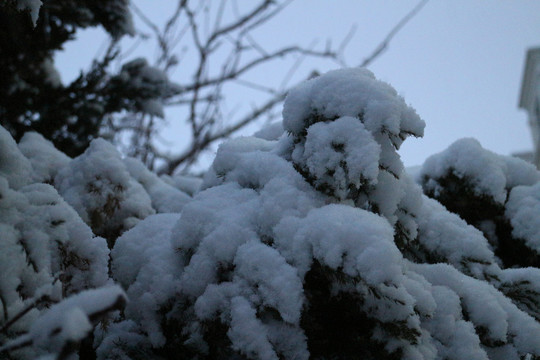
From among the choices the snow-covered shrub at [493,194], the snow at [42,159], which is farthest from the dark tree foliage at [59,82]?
the snow-covered shrub at [493,194]

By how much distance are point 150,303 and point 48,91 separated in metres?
2.74

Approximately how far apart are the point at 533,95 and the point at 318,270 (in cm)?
2499

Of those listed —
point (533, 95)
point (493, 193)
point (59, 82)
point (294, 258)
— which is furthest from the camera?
point (533, 95)

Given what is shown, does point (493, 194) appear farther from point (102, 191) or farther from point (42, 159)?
point (42, 159)

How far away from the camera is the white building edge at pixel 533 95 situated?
61.8 feet

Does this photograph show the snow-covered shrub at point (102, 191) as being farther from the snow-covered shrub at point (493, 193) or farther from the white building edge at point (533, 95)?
the white building edge at point (533, 95)

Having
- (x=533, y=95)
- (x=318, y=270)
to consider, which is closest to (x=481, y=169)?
(x=318, y=270)

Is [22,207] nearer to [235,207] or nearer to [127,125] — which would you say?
[235,207]

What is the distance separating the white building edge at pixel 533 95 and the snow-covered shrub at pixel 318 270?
21.4 meters

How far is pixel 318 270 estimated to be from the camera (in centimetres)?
110

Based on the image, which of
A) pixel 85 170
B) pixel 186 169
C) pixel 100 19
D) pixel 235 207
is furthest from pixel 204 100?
pixel 235 207

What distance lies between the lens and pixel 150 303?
1239mm

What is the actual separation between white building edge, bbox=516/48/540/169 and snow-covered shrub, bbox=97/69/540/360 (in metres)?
21.4

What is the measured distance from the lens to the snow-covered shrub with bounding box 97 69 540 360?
1.03m
